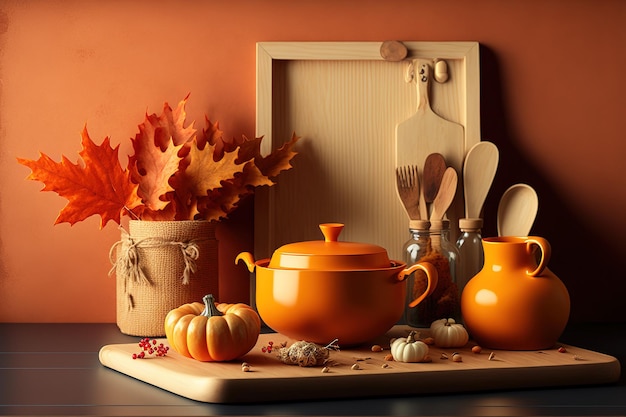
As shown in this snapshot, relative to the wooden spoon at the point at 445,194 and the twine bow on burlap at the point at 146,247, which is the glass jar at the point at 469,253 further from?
the twine bow on burlap at the point at 146,247

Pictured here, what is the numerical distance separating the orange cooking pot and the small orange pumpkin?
7cm

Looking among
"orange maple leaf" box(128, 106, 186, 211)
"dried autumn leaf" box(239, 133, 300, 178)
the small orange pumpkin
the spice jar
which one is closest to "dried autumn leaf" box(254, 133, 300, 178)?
"dried autumn leaf" box(239, 133, 300, 178)

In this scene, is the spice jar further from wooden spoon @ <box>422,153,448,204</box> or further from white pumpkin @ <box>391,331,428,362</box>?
white pumpkin @ <box>391,331,428,362</box>

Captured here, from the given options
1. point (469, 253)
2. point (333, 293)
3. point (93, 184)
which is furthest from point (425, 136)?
point (93, 184)

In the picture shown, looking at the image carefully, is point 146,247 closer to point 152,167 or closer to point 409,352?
point 152,167

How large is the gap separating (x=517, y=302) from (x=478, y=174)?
36 centimetres

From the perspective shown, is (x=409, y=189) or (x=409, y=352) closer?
(x=409, y=352)

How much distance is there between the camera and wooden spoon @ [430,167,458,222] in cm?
134

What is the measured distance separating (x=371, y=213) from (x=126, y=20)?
564mm

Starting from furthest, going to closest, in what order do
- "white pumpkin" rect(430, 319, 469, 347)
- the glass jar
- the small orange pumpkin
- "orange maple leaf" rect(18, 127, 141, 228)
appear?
the glass jar → "orange maple leaf" rect(18, 127, 141, 228) → "white pumpkin" rect(430, 319, 469, 347) → the small orange pumpkin

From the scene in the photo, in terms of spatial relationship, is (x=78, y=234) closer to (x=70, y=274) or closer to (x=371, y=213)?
(x=70, y=274)

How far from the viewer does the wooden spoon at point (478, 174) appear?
4.51ft

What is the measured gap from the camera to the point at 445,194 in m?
1.35

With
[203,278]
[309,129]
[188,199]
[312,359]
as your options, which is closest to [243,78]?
[309,129]
